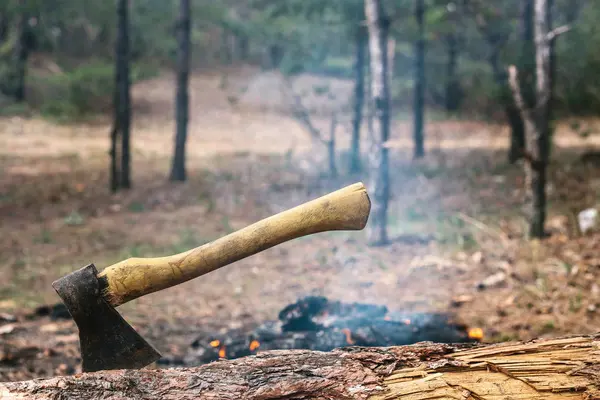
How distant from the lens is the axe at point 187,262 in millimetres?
2438

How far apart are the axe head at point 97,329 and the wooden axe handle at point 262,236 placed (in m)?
0.09

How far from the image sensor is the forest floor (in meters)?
5.57

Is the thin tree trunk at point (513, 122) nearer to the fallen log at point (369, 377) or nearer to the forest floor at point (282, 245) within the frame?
the forest floor at point (282, 245)

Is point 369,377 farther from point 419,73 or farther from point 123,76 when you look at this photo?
point 419,73

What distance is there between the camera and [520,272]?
254 inches

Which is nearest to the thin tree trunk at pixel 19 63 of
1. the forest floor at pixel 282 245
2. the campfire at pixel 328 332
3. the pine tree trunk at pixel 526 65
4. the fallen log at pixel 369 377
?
the forest floor at pixel 282 245

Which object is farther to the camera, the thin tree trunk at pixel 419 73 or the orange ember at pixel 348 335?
the thin tree trunk at pixel 419 73

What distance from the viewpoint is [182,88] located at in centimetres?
1232

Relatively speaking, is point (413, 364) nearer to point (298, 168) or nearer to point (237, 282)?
point (237, 282)

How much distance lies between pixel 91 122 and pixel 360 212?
1988 centimetres

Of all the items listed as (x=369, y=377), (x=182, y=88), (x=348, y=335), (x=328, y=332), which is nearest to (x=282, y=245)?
(x=328, y=332)

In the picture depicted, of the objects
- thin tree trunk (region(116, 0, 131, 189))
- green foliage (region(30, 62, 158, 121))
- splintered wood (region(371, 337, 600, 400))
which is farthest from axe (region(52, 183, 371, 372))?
green foliage (region(30, 62, 158, 121))

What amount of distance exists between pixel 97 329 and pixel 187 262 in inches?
18.0

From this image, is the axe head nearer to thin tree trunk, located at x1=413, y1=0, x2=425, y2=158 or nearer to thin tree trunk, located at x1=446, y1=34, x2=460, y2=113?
thin tree trunk, located at x1=413, y1=0, x2=425, y2=158
